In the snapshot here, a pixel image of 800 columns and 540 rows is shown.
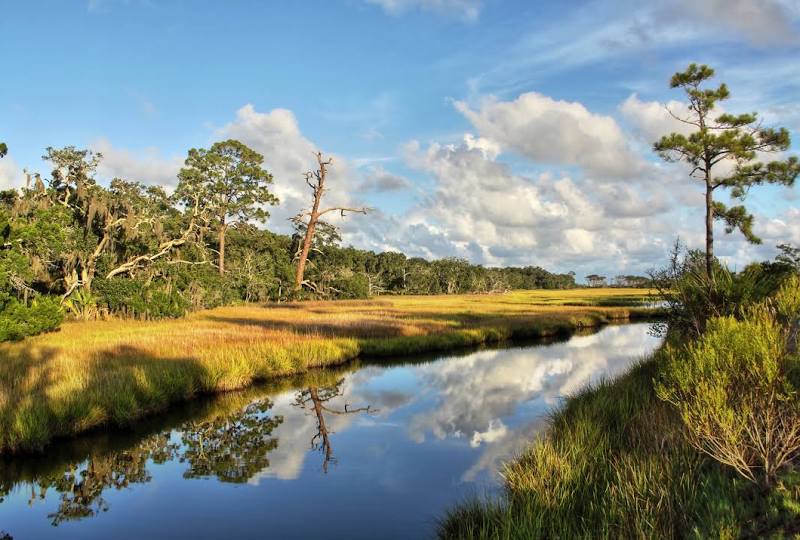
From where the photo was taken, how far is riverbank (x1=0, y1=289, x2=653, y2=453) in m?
11.2

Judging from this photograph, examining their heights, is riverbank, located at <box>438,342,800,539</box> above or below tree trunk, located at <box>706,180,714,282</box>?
below

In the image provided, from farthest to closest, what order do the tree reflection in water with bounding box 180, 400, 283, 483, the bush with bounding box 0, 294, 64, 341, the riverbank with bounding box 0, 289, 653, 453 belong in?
the bush with bounding box 0, 294, 64, 341 → the riverbank with bounding box 0, 289, 653, 453 → the tree reflection in water with bounding box 180, 400, 283, 483

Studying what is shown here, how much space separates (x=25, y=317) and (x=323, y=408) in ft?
46.2

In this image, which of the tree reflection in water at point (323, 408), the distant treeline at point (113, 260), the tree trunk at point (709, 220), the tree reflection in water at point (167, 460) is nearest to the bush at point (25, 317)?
the distant treeline at point (113, 260)

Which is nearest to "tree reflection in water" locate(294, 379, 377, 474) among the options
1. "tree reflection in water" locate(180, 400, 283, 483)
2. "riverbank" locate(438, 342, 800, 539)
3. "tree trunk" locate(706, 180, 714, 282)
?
"tree reflection in water" locate(180, 400, 283, 483)

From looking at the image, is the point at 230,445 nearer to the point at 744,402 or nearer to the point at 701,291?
the point at 744,402

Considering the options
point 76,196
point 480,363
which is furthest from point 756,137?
point 76,196

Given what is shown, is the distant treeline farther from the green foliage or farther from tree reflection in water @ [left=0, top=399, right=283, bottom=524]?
the green foliage

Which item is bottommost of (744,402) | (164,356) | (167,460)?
(167,460)

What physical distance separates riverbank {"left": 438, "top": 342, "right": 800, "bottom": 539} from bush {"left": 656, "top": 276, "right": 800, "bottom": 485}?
1.10 ft

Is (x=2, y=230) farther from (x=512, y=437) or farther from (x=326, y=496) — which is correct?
(x=512, y=437)

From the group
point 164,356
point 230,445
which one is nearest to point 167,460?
point 230,445

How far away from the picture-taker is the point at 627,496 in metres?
6.23

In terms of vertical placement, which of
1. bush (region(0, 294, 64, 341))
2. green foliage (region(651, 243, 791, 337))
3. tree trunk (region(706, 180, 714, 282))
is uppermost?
tree trunk (region(706, 180, 714, 282))
